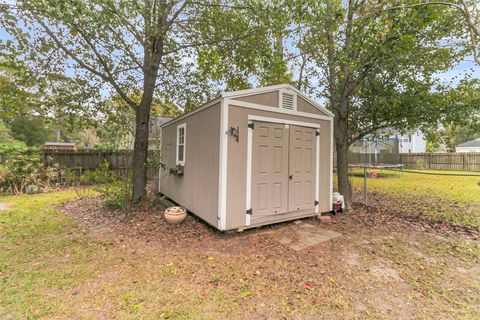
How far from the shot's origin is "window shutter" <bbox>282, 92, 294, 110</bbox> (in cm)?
466

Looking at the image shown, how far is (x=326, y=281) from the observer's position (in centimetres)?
273

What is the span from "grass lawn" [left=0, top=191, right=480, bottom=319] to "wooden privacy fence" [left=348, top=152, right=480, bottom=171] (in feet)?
34.0

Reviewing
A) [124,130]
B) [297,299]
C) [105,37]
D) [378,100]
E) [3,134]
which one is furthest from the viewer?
[3,134]

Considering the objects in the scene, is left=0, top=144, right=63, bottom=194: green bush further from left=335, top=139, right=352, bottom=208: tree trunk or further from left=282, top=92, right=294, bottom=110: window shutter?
left=335, top=139, right=352, bottom=208: tree trunk

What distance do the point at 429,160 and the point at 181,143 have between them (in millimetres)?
17611

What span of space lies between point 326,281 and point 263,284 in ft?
2.51

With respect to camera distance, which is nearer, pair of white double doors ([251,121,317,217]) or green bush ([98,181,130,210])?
pair of white double doors ([251,121,317,217])

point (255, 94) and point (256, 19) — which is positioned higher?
point (256, 19)

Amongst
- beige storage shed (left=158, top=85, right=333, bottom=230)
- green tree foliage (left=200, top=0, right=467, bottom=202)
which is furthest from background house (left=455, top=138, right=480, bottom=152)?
beige storage shed (left=158, top=85, right=333, bottom=230)

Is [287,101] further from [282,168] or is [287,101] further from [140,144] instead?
[140,144]

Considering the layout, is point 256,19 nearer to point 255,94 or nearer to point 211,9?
point 211,9

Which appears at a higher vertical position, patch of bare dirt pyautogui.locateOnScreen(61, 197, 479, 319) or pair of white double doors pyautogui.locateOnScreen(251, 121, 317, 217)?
pair of white double doors pyautogui.locateOnScreen(251, 121, 317, 217)

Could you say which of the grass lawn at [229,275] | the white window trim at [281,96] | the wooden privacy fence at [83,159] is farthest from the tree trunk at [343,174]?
the wooden privacy fence at [83,159]

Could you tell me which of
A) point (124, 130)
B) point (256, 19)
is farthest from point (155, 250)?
point (256, 19)
